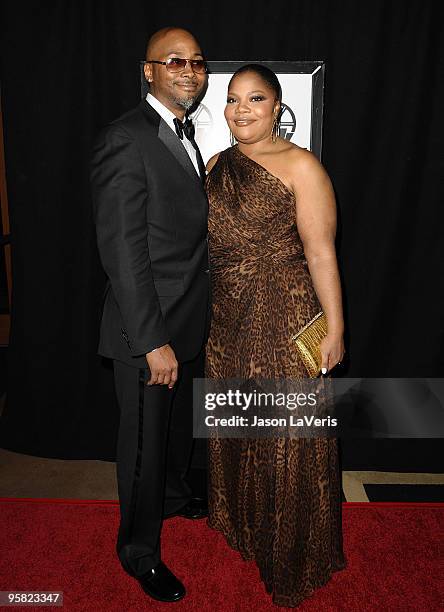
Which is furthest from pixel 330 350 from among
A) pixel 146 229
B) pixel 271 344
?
pixel 146 229

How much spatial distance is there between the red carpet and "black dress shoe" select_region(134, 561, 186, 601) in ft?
0.10

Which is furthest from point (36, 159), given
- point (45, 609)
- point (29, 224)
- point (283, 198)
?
point (45, 609)

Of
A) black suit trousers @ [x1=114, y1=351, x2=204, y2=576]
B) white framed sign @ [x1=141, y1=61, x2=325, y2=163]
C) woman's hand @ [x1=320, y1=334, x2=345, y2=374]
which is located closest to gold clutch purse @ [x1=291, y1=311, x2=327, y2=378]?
woman's hand @ [x1=320, y1=334, x2=345, y2=374]

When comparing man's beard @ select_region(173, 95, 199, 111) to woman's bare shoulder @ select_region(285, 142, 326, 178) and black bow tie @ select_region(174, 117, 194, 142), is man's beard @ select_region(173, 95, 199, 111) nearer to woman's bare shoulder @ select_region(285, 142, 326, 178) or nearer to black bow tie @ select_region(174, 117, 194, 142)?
black bow tie @ select_region(174, 117, 194, 142)

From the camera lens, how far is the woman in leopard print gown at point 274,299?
1.74 m

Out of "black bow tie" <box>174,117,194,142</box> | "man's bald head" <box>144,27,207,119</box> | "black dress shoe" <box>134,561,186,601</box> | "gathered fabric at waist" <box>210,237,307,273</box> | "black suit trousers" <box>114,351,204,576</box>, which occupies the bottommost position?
"black dress shoe" <box>134,561,186,601</box>

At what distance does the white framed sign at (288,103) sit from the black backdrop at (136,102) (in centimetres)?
7

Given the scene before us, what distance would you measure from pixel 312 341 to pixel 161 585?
103 centimetres

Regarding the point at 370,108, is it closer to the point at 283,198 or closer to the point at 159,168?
the point at 283,198

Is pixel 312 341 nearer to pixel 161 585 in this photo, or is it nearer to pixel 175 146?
pixel 175 146

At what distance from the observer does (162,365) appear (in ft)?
5.86

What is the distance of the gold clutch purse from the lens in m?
1.80

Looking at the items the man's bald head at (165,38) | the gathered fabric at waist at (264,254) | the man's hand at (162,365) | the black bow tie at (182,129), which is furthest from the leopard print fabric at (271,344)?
the man's bald head at (165,38)

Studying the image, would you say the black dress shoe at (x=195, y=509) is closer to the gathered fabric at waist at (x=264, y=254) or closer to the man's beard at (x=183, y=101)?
the gathered fabric at waist at (x=264, y=254)
